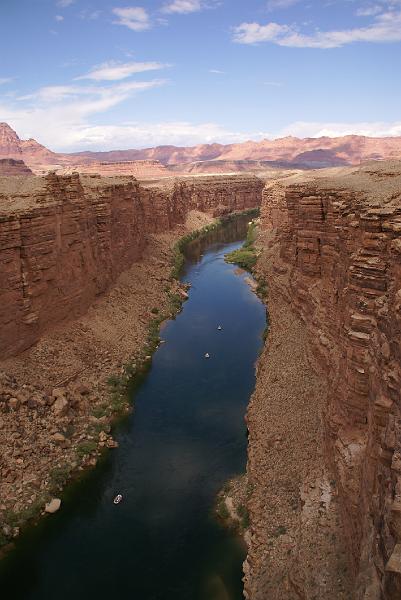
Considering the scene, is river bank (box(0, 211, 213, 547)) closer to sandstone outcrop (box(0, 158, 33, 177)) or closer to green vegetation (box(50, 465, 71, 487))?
green vegetation (box(50, 465, 71, 487))

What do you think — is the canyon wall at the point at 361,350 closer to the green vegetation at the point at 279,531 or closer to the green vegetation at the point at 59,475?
the green vegetation at the point at 279,531

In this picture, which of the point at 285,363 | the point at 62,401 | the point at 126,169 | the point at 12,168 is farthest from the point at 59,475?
the point at 126,169

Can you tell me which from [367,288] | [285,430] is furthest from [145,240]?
[367,288]

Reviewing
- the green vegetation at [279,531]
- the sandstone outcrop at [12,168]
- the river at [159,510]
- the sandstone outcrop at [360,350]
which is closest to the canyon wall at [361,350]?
the sandstone outcrop at [360,350]

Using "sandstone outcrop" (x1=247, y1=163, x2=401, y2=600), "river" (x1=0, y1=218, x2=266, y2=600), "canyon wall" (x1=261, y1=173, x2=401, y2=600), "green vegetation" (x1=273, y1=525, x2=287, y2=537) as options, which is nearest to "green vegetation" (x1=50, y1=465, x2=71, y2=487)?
"river" (x1=0, y1=218, x2=266, y2=600)

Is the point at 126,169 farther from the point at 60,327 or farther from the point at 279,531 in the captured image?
the point at 279,531

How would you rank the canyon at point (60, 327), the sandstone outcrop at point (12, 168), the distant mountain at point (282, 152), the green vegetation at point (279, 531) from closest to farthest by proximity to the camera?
the green vegetation at point (279, 531)
the canyon at point (60, 327)
the sandstone outcrop at point (12, 168)
the distant mountain at point (282, 152)
